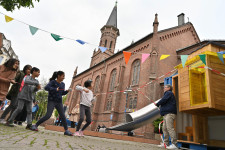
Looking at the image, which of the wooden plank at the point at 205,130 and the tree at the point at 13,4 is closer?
the wooden plank at the point at 205,130

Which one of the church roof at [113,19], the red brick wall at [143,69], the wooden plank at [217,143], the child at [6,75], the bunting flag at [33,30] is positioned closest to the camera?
the child at [6,75]

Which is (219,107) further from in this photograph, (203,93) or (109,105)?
(109,105)

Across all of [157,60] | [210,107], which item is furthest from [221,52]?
[157,60]

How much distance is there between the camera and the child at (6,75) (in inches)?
150

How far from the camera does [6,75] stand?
13.0 feet

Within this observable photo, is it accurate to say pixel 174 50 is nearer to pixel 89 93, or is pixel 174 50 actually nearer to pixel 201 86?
pixel 201 86

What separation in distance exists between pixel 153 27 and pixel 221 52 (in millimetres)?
14896

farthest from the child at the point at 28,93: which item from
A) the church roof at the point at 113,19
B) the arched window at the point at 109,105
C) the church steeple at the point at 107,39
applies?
the church roof at the point at 113,19

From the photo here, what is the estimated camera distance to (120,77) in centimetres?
2077

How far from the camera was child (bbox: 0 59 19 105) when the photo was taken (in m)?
3.81

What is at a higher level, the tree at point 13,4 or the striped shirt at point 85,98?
the tree at point 13,4

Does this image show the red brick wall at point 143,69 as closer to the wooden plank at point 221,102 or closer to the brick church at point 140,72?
the brick church at point 140,72

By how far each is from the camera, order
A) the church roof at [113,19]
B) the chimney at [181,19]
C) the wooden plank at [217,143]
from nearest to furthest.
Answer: the wooden plank at [217,143], the chimney at [181,19], the church roof at [113,19]

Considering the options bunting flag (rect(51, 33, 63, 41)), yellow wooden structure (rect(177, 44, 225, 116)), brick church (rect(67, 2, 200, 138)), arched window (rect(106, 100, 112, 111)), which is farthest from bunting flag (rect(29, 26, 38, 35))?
arched window (rect(106, 100, 112, 111))
